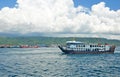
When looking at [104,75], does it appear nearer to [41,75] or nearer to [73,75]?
[73,75]

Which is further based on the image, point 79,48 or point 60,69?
point 79,48

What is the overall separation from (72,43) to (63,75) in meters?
117

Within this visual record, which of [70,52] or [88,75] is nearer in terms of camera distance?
[88,75]

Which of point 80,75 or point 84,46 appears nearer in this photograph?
point 80,75

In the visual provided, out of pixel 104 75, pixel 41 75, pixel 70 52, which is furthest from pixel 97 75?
pixel 70 52

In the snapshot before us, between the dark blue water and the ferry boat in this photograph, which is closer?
the dark blue water

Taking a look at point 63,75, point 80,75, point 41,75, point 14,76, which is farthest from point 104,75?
point 14,76

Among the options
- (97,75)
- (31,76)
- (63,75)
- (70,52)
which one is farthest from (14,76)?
(70,52)

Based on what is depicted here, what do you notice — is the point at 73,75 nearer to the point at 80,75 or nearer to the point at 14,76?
the point at 80,75

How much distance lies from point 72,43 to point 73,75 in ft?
381

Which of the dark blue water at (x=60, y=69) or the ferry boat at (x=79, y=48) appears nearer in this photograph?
the dark blue water at (x=60, y=69)

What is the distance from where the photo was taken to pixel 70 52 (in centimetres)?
19250

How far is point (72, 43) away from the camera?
19312cm

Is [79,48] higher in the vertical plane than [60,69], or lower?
higher
